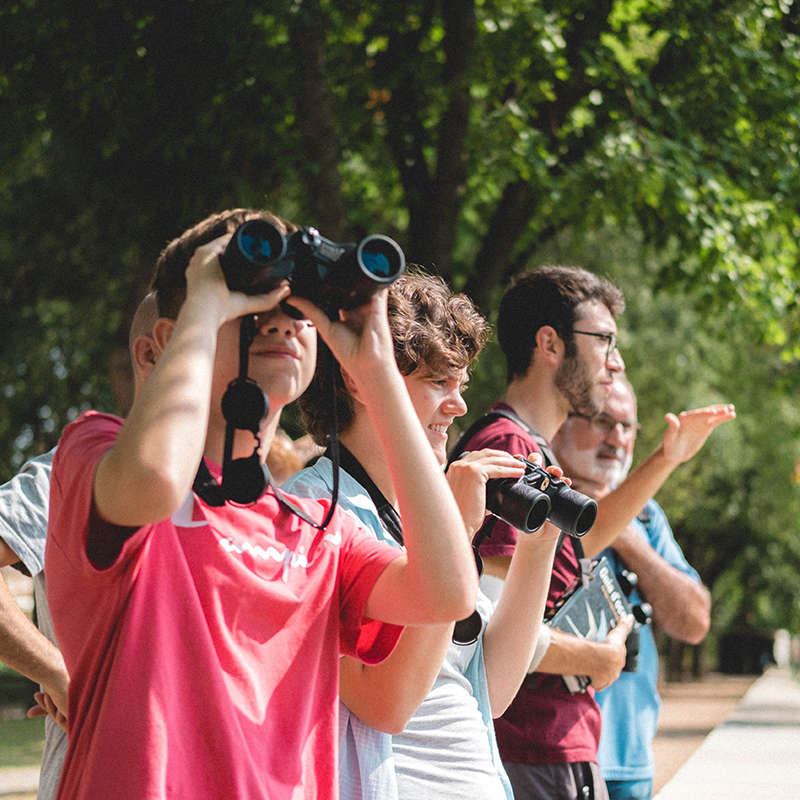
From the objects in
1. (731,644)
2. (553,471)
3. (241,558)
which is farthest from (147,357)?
(731,644)

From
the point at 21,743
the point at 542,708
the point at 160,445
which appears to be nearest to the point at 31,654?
the point at 542,708

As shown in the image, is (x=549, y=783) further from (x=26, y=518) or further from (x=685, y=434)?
(x=26, y=518)

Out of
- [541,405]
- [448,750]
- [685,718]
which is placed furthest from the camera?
[685,718]

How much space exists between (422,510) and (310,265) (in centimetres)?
41

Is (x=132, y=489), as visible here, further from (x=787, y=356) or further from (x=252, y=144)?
(x=787, y=356)

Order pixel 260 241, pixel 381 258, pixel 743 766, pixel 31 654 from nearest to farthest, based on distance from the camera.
Result: pixel 260 241, pixel 381 258, pixel 31 654, pixel 743 766

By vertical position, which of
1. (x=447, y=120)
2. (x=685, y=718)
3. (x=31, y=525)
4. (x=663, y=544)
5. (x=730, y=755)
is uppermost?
(x=447, y=120)

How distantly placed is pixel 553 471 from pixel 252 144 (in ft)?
18.3

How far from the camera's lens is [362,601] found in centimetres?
174

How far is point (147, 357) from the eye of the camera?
5.94 feet

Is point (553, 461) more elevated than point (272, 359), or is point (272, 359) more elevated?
point (272, 359)

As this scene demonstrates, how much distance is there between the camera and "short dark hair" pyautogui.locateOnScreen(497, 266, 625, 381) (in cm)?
336

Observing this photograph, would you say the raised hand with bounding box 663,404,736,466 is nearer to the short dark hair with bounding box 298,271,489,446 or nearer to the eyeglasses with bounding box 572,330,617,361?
the eyeglasses with bounding box 572,330,617,361

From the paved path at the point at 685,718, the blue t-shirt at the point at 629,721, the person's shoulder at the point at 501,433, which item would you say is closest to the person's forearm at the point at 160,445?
the person's shoulder at the point at 501,433
